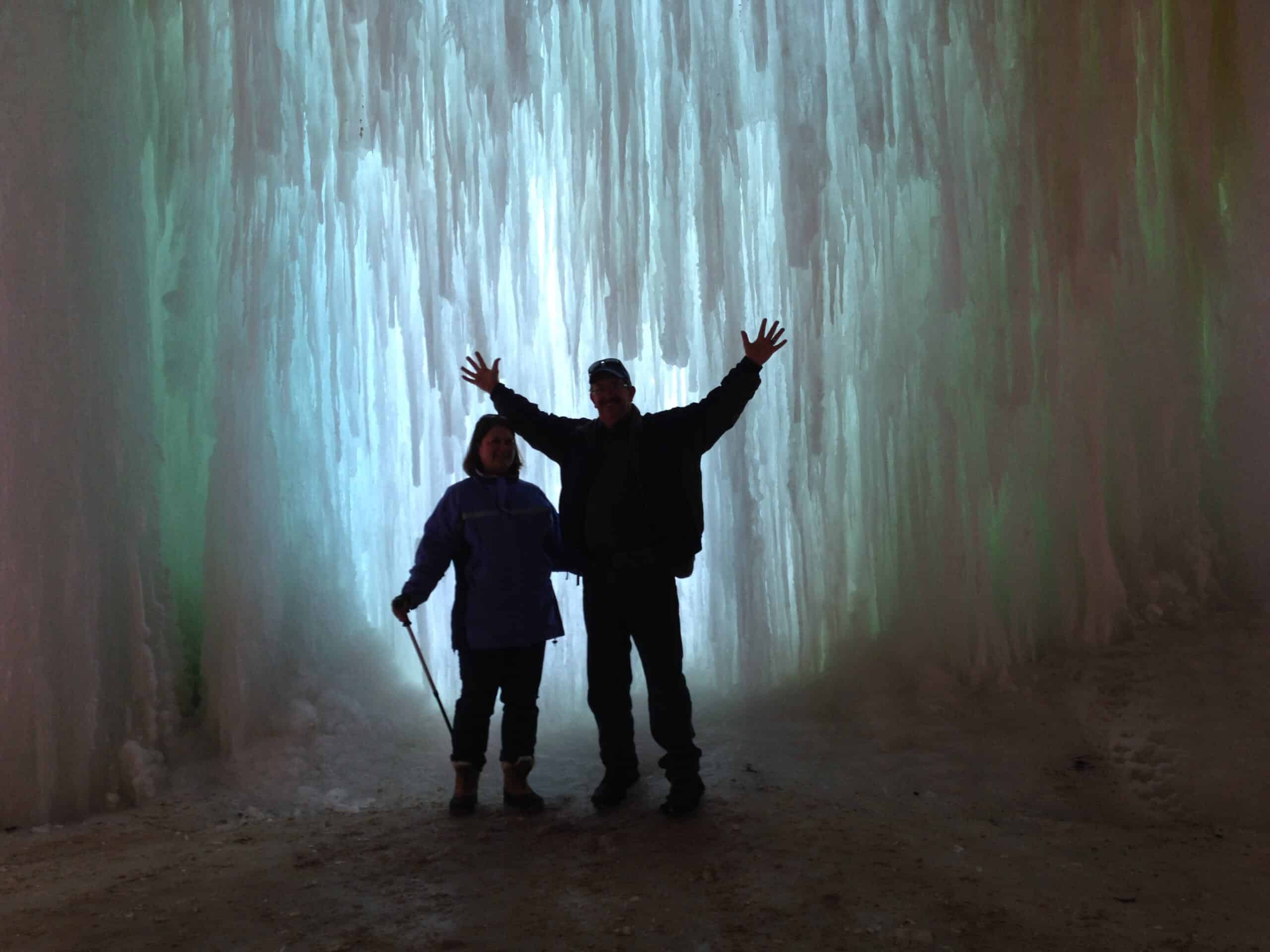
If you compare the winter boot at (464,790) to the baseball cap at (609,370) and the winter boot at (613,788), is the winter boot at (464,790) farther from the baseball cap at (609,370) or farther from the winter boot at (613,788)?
the baseball cap at (609,370)

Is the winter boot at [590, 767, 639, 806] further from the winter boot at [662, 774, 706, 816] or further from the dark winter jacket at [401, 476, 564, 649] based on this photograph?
the dark winter jacket at [401, 476, 564, 649]

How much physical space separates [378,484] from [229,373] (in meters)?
0.93

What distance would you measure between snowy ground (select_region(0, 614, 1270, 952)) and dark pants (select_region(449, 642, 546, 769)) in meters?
0.22

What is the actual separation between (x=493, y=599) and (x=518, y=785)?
59 cm

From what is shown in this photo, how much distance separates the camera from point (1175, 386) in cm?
415

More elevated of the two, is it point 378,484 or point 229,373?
point 229,373

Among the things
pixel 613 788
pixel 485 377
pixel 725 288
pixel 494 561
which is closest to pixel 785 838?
pixel 613 788

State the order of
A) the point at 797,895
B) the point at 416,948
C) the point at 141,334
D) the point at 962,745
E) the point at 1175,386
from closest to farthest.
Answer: the point at 416,948, the point at 797,895, the point at 962,745, the point at 141,334, the point at 1175,386

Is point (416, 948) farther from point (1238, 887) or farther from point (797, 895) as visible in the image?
point (1238, 887)

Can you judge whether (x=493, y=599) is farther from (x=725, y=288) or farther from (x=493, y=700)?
(x=725, y=288)

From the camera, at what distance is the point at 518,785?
3027 millimetres

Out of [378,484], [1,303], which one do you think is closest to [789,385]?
[378,484]

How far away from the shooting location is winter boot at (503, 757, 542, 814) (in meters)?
3.00

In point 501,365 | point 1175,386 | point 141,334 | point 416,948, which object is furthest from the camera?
point 501,365
